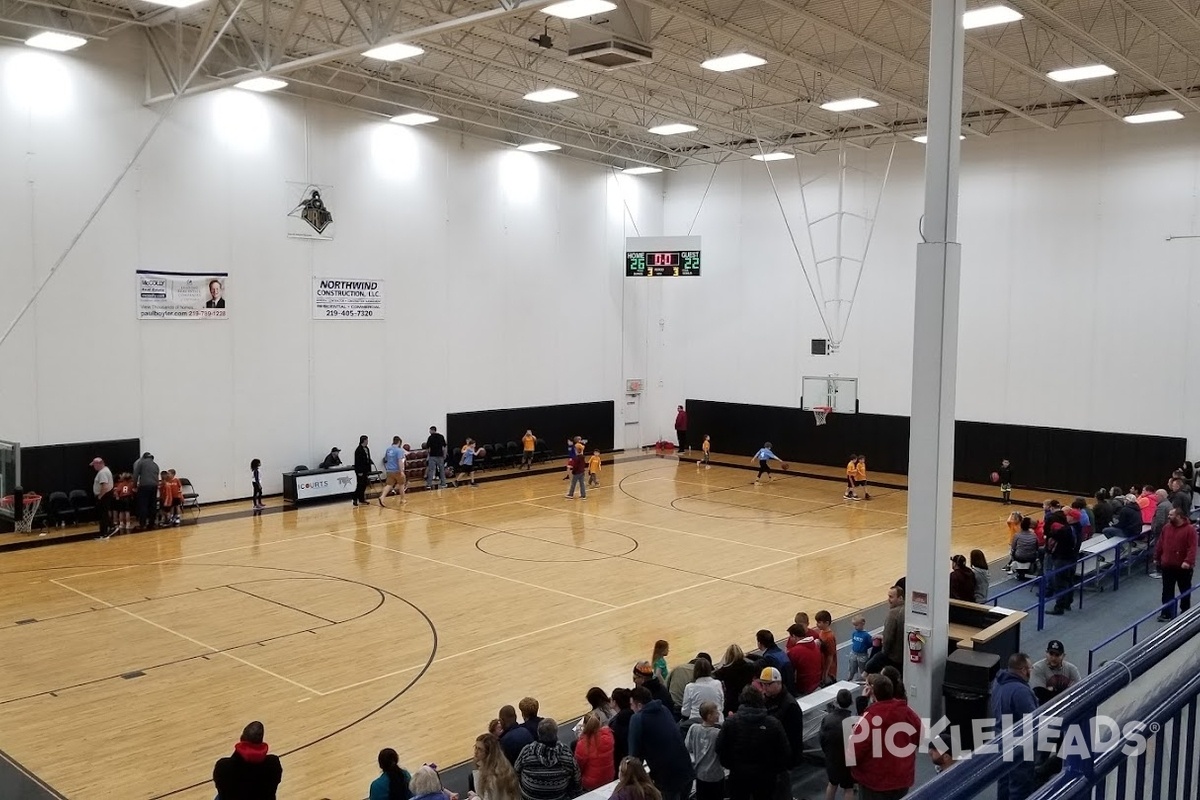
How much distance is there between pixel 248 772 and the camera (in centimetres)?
742

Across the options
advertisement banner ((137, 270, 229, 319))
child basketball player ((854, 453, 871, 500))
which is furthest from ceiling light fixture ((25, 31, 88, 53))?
child basketball player ((854, 453, 871, 500))

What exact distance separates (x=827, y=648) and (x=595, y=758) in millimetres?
3798

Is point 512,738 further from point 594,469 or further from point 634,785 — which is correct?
point 594,469

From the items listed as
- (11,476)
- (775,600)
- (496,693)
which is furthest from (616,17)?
(11,476)

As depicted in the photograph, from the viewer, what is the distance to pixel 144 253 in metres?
21.8

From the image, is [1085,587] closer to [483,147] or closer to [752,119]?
[752,119]

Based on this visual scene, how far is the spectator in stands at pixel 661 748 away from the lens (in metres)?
7.60

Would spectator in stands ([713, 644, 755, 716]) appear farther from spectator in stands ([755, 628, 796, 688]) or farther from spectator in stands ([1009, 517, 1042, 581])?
spectator in stands ([1009, 517, 1042, 581])

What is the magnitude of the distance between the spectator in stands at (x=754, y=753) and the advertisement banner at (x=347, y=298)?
2003 cm

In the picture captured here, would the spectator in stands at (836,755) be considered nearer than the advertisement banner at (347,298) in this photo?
Yes

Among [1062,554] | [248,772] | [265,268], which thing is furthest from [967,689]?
[265,268]

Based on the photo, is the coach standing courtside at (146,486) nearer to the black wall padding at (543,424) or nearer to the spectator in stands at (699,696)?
the black wall padding at (543,424)

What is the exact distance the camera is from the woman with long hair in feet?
26.1

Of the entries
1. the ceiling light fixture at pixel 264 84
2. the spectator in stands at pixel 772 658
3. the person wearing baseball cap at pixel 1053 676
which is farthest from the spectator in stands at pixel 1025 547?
the ceiling light fixture at pixel 264 84
